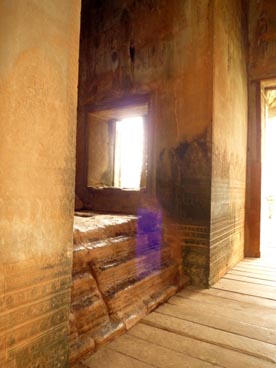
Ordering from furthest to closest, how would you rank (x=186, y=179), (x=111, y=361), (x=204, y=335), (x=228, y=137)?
1. (x=228, y=137)
2. (x=186, y=179)
3. (x=204, y=335)
4. (x=111, y=361)

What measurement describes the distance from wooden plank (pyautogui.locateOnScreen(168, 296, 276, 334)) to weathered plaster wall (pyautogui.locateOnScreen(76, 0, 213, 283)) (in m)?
0.64

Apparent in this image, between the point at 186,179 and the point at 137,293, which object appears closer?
the point at 137,293

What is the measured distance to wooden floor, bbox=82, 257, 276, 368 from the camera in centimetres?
193

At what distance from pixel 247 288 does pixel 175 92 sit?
257 cm

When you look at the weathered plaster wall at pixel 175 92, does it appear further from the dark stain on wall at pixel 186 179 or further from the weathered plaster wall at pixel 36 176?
the weathered plaster wall at pixel 36 176

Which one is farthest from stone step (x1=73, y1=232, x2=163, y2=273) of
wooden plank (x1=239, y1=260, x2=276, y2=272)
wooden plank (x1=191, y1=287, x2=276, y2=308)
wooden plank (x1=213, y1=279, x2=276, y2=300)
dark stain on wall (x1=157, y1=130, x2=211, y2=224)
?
wooden plank (x1=239, y1=260, x2=276, y2=272)

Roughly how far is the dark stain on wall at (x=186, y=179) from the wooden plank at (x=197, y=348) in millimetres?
1545

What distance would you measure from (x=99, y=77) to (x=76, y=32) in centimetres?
287

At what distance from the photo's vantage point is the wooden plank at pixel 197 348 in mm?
1934

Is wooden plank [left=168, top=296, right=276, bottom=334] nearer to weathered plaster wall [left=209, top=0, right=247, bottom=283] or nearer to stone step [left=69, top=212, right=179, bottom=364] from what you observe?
stone step [left=69, top=212, right=179, bottom=364]

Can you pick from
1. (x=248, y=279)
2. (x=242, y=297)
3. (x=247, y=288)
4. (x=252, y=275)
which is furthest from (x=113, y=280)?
(x=252, y=275)

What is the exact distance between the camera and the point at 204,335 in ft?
7.48

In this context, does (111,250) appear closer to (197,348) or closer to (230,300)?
(197,348)

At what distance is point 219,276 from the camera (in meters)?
3.78
